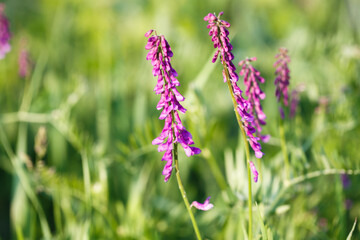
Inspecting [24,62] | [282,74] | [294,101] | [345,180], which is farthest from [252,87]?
[24,62]

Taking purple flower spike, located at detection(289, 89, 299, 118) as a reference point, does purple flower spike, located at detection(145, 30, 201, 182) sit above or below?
below

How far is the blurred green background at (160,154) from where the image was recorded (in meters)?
1.47

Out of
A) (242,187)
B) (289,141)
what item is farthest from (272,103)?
(242,187)

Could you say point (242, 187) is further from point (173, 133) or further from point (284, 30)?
point (284, 30)

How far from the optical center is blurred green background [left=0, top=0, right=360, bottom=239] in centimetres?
147

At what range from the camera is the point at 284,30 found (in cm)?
444

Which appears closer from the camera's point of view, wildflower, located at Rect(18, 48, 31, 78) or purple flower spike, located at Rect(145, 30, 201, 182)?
purple flower spike, located at Rect(145, 30, 201, 182)

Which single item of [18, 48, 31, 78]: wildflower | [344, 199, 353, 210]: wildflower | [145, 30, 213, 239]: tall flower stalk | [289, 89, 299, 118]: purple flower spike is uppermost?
[18, 48, 31, 78]: wildflower

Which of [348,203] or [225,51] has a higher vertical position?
[225,51]

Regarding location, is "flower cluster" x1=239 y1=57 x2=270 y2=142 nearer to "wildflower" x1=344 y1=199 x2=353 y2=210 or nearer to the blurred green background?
the blurred green background

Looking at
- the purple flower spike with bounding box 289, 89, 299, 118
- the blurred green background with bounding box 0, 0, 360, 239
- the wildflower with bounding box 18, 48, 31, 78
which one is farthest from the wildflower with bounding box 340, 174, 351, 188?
the wildflower with bounding box 18, 48, 31, 78

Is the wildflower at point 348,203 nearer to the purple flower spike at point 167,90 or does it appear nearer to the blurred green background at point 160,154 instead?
the blurred green background at point 160,154

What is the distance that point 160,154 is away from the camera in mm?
2172

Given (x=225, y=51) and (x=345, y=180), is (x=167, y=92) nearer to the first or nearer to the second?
(x=225, y=51)
